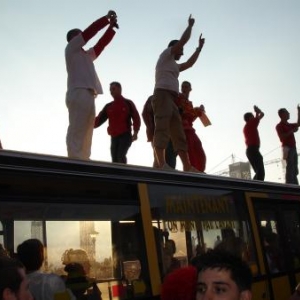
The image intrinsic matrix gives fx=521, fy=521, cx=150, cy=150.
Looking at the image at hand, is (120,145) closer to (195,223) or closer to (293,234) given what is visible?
(195,223)

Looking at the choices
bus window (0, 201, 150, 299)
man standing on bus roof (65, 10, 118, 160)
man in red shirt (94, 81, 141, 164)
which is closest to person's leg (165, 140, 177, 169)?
man in red shirt (94, 81, 141, 164)

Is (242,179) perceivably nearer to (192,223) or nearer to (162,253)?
(192,223)

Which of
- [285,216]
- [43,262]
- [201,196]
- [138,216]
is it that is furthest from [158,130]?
[43,262]

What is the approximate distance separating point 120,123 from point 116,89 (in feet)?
1.84

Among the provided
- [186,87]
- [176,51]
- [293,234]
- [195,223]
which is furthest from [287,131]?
[195,223]

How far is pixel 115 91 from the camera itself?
23.5 feet

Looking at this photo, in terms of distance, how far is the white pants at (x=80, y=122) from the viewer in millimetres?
5605

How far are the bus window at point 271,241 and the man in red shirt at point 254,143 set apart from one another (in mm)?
1946

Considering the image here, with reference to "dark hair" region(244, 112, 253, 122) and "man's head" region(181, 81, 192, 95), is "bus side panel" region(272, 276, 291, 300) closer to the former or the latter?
"man's head" region(181, 81, 192, 95)

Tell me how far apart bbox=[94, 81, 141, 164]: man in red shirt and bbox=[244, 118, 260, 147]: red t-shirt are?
8.89 feet

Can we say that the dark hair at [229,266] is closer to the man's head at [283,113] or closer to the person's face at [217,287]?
the person's face at [217,287]

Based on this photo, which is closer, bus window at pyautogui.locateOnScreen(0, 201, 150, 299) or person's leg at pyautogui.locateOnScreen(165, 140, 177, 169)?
bus window at pyautogui.locateOnScreen(0, 201, 150, 299)

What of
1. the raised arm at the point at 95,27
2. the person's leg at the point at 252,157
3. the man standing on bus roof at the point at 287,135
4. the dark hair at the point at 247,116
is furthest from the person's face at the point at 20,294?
the man standing on bus roof at the point at 287,135

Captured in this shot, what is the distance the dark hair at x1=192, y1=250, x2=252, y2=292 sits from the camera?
2.51 meters
